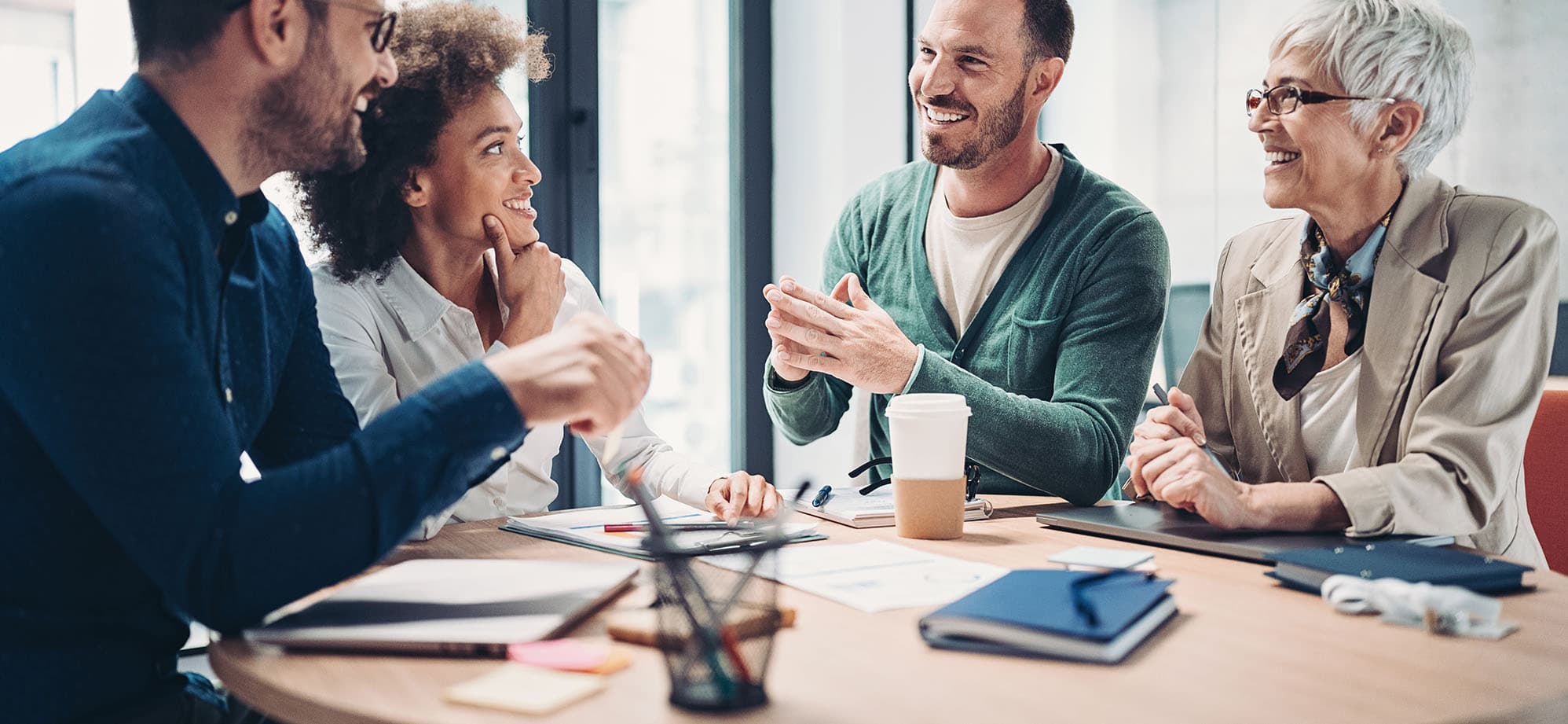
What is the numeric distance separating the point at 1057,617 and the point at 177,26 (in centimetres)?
96

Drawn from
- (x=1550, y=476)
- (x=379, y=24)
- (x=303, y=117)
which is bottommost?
(x=1550, y=476)

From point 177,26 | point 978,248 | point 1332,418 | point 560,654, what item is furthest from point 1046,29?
point 560,654

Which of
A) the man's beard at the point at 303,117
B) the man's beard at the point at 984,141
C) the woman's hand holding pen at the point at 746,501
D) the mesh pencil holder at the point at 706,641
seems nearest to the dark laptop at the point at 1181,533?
the woman's hand holding pen at the point at 746,501

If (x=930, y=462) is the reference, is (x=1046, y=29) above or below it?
above

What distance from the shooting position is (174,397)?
3.05 ft

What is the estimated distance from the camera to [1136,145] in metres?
3.48

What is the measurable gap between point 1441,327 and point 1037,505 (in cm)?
60

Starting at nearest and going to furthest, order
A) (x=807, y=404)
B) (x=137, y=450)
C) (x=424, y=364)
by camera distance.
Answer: (x=137, y=450) < (x=424, y=364) < (x=807, y=404)

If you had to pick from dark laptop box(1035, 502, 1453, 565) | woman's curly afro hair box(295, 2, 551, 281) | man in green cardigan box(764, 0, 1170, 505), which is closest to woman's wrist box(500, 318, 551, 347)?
woman's curly afro hair box(295, 2, 551, 281)

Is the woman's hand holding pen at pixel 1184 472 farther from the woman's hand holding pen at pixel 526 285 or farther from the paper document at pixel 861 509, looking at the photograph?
the woman's hand holding pen at pixel 526 285

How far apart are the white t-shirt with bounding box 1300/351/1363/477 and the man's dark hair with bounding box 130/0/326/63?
150cm

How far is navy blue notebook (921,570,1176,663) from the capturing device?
909mm

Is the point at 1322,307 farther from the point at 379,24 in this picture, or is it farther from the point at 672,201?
the point at 672,201

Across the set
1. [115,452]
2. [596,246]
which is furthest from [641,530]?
[596,246]
